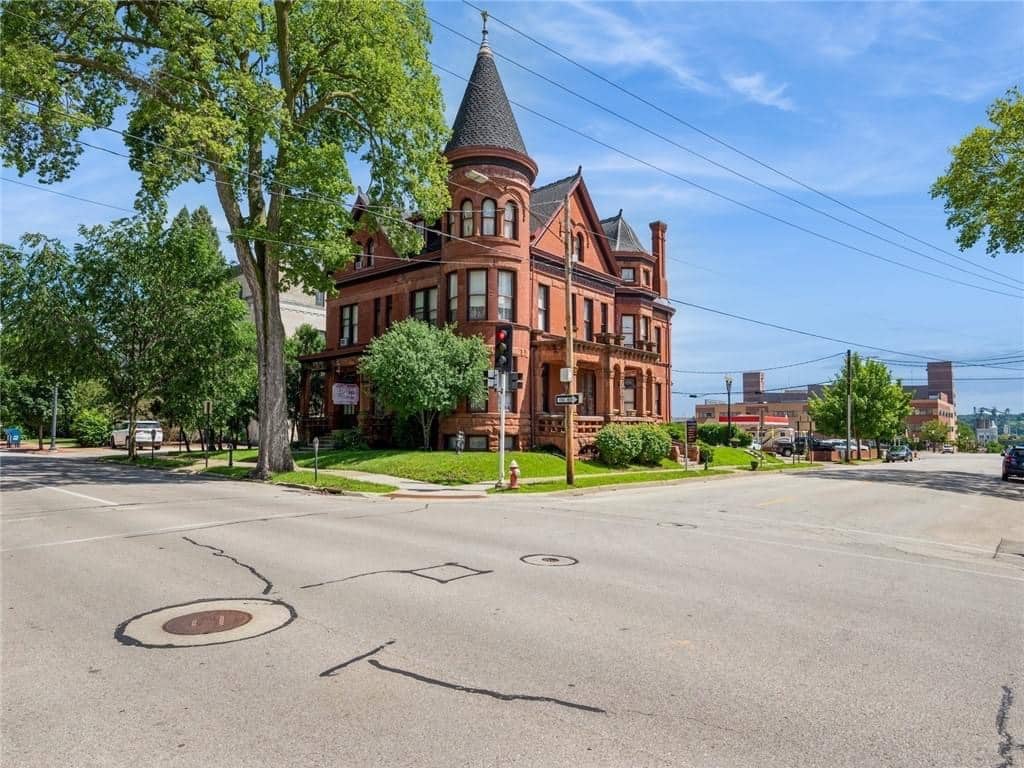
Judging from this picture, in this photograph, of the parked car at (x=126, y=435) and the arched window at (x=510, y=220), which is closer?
the arched window at (x=510, y=220)

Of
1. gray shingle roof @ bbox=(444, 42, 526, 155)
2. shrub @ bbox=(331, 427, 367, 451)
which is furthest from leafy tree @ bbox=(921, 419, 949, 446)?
shrub @ bbox=(331, 427, 367, 451)

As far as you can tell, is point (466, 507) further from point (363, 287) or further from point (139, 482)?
point (363, 287)

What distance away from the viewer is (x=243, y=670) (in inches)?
193

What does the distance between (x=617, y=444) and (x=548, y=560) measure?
20713 millimetres

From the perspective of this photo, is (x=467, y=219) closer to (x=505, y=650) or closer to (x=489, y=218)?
(x=489, y=218)

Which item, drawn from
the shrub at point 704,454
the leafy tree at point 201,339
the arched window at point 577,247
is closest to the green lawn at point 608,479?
the shrub at point 704,454

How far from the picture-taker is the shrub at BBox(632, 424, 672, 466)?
100 ft

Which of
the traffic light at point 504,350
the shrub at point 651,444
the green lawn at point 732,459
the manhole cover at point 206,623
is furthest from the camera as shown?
the green lawn at point 732,459

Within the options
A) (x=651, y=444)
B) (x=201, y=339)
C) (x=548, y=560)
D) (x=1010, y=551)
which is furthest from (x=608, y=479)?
(x=201, y=339)

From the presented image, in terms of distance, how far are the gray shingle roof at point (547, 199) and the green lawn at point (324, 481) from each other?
1703cm

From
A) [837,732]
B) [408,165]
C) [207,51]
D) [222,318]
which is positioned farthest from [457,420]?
[837,732]

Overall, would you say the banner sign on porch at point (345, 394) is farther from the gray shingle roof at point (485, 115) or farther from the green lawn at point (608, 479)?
the gray shingle roof at point (485, 115)

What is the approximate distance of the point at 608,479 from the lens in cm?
2381

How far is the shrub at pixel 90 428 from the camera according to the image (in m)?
52.7
